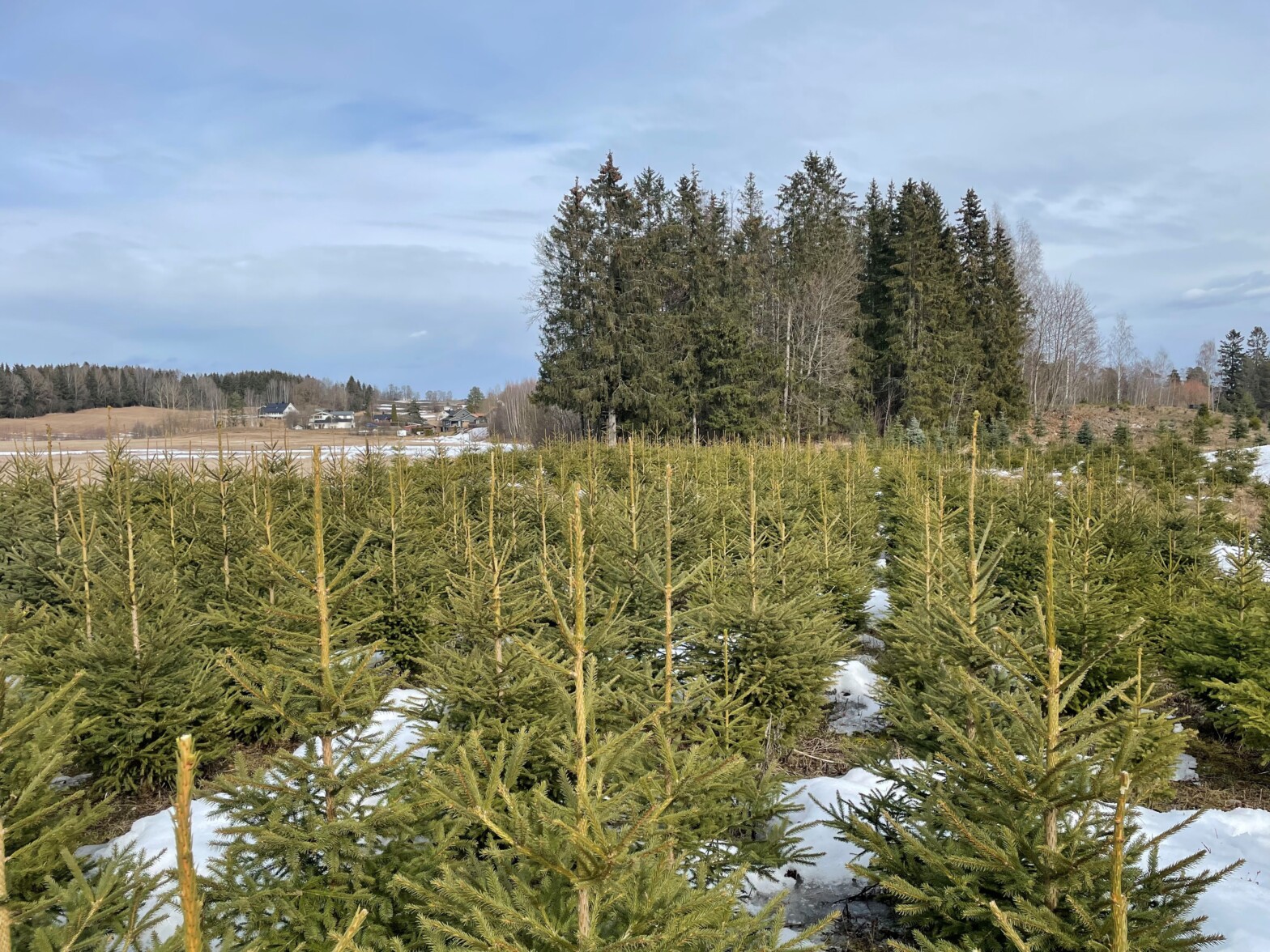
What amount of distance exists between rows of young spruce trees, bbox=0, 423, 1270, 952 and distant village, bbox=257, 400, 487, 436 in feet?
34.0

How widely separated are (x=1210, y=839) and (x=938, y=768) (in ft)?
8.12

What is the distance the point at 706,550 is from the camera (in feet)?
27.3

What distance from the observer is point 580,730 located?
81.2 inches

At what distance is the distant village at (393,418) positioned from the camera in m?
23.6

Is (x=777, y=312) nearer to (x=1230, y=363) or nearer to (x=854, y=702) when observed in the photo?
(x=854, y=702)

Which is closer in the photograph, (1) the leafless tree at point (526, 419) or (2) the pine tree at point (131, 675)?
(2) the pine tree at point (131, 675)

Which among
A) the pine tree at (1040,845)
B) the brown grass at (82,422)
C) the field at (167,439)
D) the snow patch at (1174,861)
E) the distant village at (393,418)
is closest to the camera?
the pine tree at (1040,845)

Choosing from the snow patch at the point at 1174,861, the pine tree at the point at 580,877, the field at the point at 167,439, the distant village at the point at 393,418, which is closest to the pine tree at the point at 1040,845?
the snow patch at the point at 1174,861

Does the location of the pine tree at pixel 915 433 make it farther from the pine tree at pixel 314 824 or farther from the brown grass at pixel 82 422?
the brown grass at pixel 82 422

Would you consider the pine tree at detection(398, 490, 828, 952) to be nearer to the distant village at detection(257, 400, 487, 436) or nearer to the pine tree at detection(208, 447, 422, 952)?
the pine tree at detection(208, 447, 422, 952)

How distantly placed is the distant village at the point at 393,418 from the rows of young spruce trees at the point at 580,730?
1036cm

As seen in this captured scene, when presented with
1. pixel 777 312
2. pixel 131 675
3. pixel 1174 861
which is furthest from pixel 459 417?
pixel 1174 861

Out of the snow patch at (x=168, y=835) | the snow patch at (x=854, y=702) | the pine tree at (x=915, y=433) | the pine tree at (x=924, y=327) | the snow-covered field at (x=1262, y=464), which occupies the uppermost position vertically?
the pine tree at (x=924, y=327)

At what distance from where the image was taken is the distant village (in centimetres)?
2360
